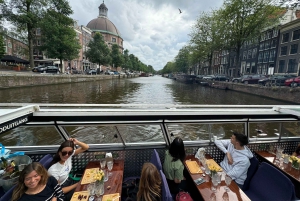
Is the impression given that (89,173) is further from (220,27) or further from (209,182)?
(220,27)

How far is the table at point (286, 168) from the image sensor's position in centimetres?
283

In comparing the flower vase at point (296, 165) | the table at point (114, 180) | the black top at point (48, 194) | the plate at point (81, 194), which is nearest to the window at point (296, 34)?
the flower vase at point (296, 165)

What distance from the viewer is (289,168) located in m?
3.11

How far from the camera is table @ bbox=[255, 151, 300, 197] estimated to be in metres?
2.83

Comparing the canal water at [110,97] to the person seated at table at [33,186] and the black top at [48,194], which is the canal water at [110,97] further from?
the person seated at table at [33,186]

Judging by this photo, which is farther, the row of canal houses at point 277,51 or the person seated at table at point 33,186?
the row of canal houses at point 277,51

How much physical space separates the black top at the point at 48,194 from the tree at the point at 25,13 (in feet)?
108

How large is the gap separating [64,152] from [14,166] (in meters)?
0.73

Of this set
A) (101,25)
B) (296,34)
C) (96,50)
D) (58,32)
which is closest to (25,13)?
(58,32)

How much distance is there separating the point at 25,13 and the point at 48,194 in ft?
111

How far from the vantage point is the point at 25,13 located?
25.3 meters

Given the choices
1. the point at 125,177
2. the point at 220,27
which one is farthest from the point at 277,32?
the point at 125,177

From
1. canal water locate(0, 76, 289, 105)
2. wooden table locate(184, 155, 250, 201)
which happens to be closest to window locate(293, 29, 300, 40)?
canal water locate(0, 76, 289, 105)

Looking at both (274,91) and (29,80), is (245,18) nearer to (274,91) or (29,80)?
(274,91)
